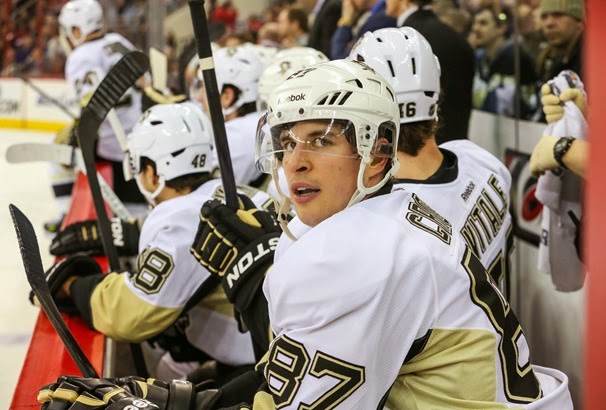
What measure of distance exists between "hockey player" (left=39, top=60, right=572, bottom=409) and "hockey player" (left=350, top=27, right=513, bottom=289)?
58 cm

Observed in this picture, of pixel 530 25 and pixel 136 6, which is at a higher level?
pixel 530 25

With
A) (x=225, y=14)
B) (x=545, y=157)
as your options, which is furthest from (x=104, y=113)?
(x=225, y=14)

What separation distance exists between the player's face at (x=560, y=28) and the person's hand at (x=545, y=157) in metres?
0.58

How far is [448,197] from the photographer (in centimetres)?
222

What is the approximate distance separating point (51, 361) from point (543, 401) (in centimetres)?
121

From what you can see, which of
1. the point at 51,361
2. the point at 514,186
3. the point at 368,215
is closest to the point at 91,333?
the point at 51,361

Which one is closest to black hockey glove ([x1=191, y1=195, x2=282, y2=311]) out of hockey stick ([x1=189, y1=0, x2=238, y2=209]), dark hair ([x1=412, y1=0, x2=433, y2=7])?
hockey stick ([x1=189, y1=0, x2=238, y2=209])

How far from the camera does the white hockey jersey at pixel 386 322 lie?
142 centimetres

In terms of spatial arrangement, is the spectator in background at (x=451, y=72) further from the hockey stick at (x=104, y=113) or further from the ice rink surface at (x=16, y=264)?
the ice rink surface at (x=16, y=264)

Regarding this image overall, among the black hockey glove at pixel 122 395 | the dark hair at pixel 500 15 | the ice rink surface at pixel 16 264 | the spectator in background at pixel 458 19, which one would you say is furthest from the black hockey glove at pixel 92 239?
the spectator in background at pixel 458 19

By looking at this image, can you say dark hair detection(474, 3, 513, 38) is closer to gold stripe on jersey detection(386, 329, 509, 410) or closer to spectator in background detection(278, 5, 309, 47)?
spectator in background detection(278, 5, 309, 47)

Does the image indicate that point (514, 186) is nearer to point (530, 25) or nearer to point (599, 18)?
point (530, 25)

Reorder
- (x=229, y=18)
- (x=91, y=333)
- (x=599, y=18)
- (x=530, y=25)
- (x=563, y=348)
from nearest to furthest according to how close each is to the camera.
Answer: (x=599, y=18) < (x=91, y=333) < (x=563, y=348) < (x=530, y=25) < (x=229, y=18)

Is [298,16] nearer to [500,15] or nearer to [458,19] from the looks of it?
[458,19]
